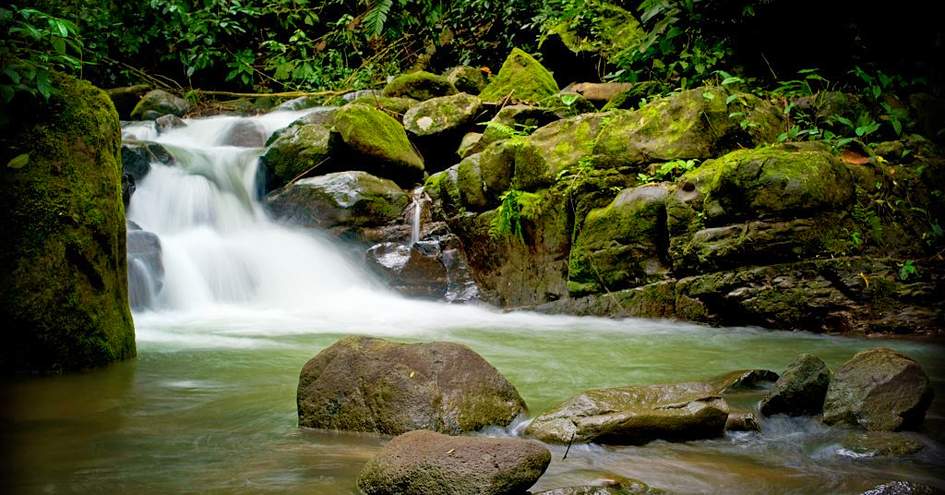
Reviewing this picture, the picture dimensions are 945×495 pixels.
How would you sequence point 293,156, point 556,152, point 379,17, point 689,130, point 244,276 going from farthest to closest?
1. point 379,17
2. point 293,156
3. point 244,276
4. point 556,152
5. point 689,130

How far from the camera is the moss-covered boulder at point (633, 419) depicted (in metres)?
3.01

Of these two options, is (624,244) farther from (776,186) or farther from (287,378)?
(287,378)

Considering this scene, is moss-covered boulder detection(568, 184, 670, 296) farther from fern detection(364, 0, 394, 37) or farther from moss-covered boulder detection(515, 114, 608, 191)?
fern detection(364, 0, 394, 37)

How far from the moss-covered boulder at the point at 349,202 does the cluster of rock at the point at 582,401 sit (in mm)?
6060

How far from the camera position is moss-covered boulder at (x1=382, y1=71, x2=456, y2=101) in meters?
12.4

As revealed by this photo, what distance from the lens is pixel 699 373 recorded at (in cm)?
465

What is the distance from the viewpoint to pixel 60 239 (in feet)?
13.8

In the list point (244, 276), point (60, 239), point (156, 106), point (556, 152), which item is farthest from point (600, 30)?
point (60, 239)

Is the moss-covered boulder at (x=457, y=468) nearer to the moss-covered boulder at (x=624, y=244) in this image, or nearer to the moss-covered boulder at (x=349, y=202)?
the moss-covered boulder at (x=624, y=244)

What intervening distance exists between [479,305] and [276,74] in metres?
10.2

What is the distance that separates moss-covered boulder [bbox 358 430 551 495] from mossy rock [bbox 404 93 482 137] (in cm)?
850

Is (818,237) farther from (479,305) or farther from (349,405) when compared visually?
(349,405)

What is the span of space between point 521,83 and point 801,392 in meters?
8.42

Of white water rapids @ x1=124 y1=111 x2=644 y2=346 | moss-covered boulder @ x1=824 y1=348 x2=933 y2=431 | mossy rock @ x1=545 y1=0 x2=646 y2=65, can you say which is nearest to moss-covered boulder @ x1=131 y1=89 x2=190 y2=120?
white water rapids @ x1=124 y1=111 x2=644 y2=346
